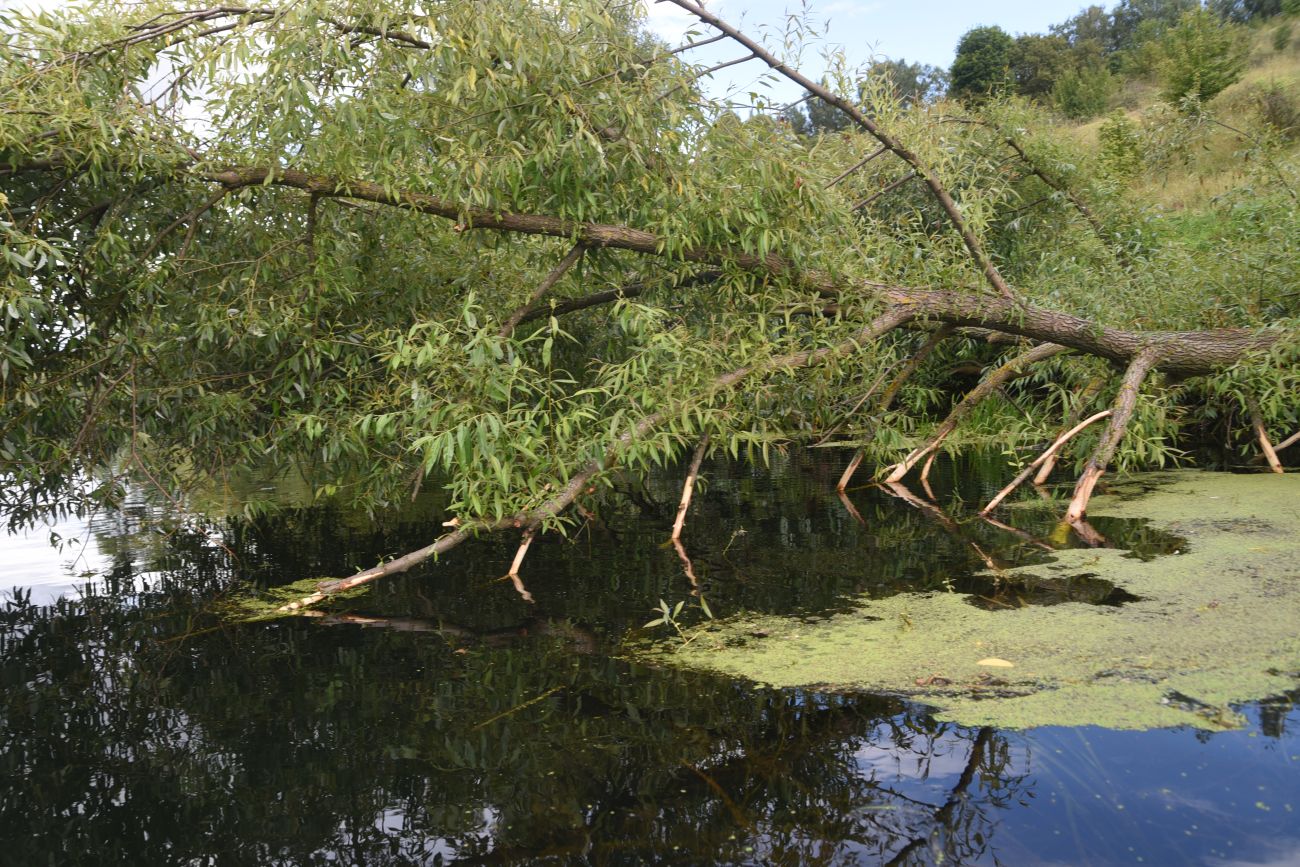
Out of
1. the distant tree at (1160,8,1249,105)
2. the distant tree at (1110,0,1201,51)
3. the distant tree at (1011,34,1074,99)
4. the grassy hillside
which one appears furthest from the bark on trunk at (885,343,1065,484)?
the distant tree at (1110,0,1201,51)

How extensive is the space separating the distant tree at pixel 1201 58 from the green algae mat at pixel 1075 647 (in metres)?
16.5

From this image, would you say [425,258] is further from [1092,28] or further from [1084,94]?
[1092,28]

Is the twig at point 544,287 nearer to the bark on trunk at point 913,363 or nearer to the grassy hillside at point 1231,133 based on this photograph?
the bark on trunk at point 913,363

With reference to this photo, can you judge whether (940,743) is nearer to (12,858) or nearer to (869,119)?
(12,858)

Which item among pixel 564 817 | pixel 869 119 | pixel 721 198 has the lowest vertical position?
pixel 564 817

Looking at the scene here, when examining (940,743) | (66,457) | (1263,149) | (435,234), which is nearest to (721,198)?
(435,234)

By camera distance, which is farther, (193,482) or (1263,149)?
(1263,149)

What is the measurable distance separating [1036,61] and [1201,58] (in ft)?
37.5

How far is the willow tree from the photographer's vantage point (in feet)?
13.8

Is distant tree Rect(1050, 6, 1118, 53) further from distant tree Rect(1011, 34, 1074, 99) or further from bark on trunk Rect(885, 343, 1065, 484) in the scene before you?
bark on trunk Rect(885, 343, 1065, 484)

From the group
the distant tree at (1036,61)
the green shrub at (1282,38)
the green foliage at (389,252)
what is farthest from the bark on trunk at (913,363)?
the distant tree at (1036,61)

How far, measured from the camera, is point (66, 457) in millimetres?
4516

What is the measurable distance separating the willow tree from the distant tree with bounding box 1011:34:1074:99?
25.7 m

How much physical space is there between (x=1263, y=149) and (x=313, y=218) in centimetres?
606
